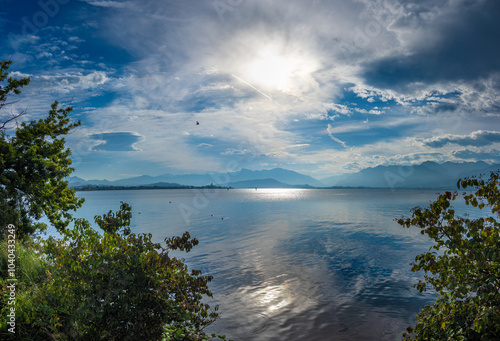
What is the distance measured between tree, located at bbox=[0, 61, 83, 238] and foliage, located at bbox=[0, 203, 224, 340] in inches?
475

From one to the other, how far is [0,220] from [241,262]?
22.0 m

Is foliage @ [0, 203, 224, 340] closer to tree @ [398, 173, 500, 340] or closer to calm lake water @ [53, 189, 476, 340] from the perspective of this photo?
tree @ [398, 173, 500, 340]

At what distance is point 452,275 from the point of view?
583 centimetres

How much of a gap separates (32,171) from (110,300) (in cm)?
1523

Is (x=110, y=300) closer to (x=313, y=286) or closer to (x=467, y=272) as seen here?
(x=467, y=272)

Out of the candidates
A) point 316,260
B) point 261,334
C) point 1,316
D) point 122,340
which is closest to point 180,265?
point 122,340

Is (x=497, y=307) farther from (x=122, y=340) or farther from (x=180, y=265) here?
(x=122, y=340)

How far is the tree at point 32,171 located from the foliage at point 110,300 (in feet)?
39.6

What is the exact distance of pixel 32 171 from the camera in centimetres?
1761

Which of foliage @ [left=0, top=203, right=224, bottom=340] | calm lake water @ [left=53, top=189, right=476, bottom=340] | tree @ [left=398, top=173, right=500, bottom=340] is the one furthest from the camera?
calm lake water @ [left=53, top=189, right=476, bottom=340]

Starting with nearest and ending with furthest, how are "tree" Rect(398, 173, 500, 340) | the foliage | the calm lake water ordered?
1. "tree" Rect(398, 173, 500, 340)
2. the foliage
3. the calm lake water

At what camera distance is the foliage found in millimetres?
7422

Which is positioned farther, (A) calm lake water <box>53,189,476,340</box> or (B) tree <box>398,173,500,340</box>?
(A) calm lake water <box>53,189,476,340</box>

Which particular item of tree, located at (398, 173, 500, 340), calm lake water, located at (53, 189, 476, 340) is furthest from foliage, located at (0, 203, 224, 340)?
calm lake water, located at (53, 189, 476, 340)
